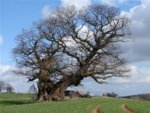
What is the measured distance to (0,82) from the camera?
12619 cm

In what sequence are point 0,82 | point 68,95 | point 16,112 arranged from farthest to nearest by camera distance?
point 0,82 → point 68,95 → point 16,112

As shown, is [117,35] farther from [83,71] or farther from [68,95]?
[68,95]

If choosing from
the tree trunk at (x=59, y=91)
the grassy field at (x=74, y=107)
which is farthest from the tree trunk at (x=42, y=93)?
the grassy field at (x=74, y=107)

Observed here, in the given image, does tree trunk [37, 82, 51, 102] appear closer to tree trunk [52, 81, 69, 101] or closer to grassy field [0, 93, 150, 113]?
tree trunk [52, 81, 69, 101]

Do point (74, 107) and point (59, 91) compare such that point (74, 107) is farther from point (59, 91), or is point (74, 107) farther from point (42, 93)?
point (59, 91)

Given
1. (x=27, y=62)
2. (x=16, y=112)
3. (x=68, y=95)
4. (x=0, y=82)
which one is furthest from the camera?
(x=0, y=82)

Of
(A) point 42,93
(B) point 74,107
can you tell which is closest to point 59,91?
(A) point 42,93

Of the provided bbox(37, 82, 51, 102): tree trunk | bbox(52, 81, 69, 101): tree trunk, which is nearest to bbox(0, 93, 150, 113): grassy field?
bbox(37, 82, 51, 102): tree trunk

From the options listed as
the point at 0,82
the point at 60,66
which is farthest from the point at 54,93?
the point at 0,82

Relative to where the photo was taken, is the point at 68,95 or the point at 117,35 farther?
the point at 68,95

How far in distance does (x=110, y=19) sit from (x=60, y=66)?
10.7m

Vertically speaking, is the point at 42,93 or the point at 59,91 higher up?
the point at 59,91

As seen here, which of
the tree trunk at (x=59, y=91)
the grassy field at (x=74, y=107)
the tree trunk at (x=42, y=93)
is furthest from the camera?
the tree trunk at (x=59, y=91)

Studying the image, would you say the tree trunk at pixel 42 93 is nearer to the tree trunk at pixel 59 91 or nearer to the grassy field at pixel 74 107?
the tree trunk at pixel 59 91
